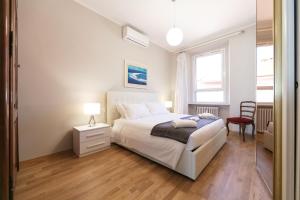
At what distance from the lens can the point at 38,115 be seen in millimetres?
2133

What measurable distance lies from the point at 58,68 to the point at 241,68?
429cm

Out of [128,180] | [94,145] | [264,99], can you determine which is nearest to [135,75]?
[94,145]

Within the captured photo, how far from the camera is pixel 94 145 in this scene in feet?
7.79

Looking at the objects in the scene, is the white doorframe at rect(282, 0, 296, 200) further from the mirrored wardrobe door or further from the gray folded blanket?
the gray folded blanket

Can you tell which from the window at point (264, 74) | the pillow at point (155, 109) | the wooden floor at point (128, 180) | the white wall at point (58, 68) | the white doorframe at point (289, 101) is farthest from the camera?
the pillow at point (155, 109)

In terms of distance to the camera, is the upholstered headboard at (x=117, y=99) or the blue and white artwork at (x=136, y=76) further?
the blue and white artwork at (x=136, y=76)

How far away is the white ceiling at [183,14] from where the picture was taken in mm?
2555

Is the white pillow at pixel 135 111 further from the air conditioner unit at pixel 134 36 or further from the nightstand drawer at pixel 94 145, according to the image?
the air conditioner unit at pixel 134 36

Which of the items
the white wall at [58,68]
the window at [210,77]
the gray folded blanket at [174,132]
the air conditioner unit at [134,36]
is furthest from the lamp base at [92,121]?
the window at [210,77]

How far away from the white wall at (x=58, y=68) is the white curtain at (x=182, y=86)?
92.6 inches

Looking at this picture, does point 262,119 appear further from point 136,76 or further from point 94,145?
point 136,76

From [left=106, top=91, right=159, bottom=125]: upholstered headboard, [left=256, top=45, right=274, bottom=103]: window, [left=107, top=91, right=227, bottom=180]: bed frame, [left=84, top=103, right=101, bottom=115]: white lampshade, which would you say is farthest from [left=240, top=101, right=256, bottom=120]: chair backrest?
[left=84, top=103, right=101, bottom=115]: white lampshade

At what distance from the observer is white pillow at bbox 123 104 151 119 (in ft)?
9.36

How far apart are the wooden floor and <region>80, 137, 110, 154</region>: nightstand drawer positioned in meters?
0.15
